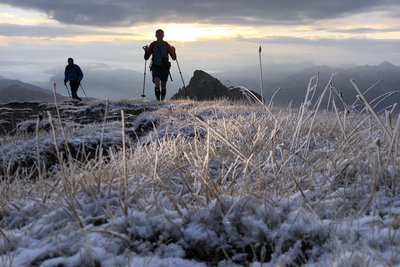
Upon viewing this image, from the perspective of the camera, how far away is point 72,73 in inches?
926

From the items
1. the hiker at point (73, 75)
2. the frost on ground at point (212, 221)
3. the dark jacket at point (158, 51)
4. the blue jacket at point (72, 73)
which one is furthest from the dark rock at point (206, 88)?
the frost on ground at point (212, 221)

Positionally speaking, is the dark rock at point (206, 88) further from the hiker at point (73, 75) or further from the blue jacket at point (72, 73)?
the blue jacket at point (72, 73)

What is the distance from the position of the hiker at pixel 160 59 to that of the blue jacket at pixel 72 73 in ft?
21.3

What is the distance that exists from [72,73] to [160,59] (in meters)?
7.64

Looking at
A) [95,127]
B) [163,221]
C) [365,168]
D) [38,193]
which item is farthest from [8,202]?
[95,127]

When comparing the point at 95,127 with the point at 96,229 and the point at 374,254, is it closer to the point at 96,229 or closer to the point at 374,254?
the point at 96,229

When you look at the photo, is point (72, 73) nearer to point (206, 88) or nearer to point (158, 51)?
point (158, 51)

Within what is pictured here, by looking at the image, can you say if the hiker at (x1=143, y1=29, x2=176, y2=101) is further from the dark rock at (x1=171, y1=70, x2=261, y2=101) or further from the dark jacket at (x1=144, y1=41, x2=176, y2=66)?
the dark rock at (x1=171, y1=70, x2=261, y2=101)

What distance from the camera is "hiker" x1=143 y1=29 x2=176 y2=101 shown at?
1777cm

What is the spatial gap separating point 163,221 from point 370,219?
100cm

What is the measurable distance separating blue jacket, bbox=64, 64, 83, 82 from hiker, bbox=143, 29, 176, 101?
650 centimetres

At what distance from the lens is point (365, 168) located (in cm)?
289

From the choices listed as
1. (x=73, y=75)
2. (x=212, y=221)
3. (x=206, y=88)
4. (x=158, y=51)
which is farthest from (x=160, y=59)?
(x=212, y=221)

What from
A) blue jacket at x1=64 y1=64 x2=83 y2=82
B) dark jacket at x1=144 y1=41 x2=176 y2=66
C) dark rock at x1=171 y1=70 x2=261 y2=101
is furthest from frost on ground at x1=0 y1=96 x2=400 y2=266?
dark rock at x1=171 y1=70 x2=261 y2=101
